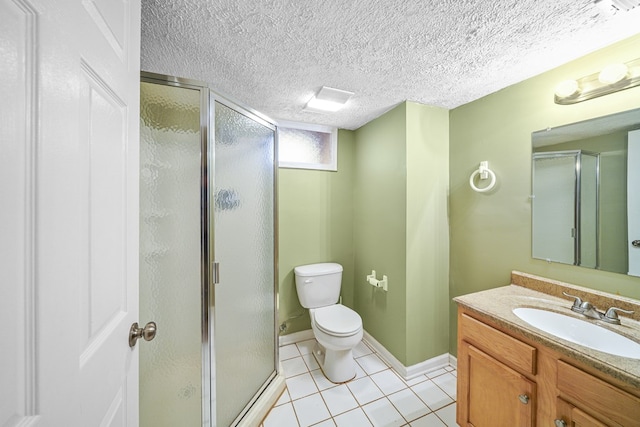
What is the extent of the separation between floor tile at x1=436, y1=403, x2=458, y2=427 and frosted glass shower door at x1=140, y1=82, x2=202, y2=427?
1438 mm

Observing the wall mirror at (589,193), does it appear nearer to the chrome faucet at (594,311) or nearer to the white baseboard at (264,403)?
the chrome faucet at (594,311)

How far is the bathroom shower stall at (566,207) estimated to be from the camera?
1.24 metres

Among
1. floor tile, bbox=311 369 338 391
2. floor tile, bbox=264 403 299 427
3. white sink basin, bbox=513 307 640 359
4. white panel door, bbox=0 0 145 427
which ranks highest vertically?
white panel door, bbox=0 0 145 427

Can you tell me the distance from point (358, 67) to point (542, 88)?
1.13 metres

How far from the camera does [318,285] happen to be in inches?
84.3

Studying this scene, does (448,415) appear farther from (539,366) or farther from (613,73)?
(613,73)

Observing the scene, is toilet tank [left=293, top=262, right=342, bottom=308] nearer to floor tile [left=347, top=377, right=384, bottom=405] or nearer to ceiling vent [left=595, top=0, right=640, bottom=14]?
floor tile [left=347, top=377, right=384, bottom=405]

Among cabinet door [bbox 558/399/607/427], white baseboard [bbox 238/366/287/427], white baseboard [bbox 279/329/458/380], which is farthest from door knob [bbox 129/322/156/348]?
white baseboard [bbox 279/329/458/380]

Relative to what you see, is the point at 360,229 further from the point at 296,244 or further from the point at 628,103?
the point at 628,103

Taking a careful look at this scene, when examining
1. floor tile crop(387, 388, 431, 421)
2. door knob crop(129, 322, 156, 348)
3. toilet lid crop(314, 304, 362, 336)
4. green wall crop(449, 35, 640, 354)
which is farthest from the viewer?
toilet lid crop(314, 304, 362, 336)

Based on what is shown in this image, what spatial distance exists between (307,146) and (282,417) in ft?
7.16

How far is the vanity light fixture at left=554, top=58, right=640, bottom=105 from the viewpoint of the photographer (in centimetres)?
111

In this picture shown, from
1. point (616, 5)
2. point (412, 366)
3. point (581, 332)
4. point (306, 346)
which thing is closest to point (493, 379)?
point (581, 332)

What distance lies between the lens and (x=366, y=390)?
1.70 m
